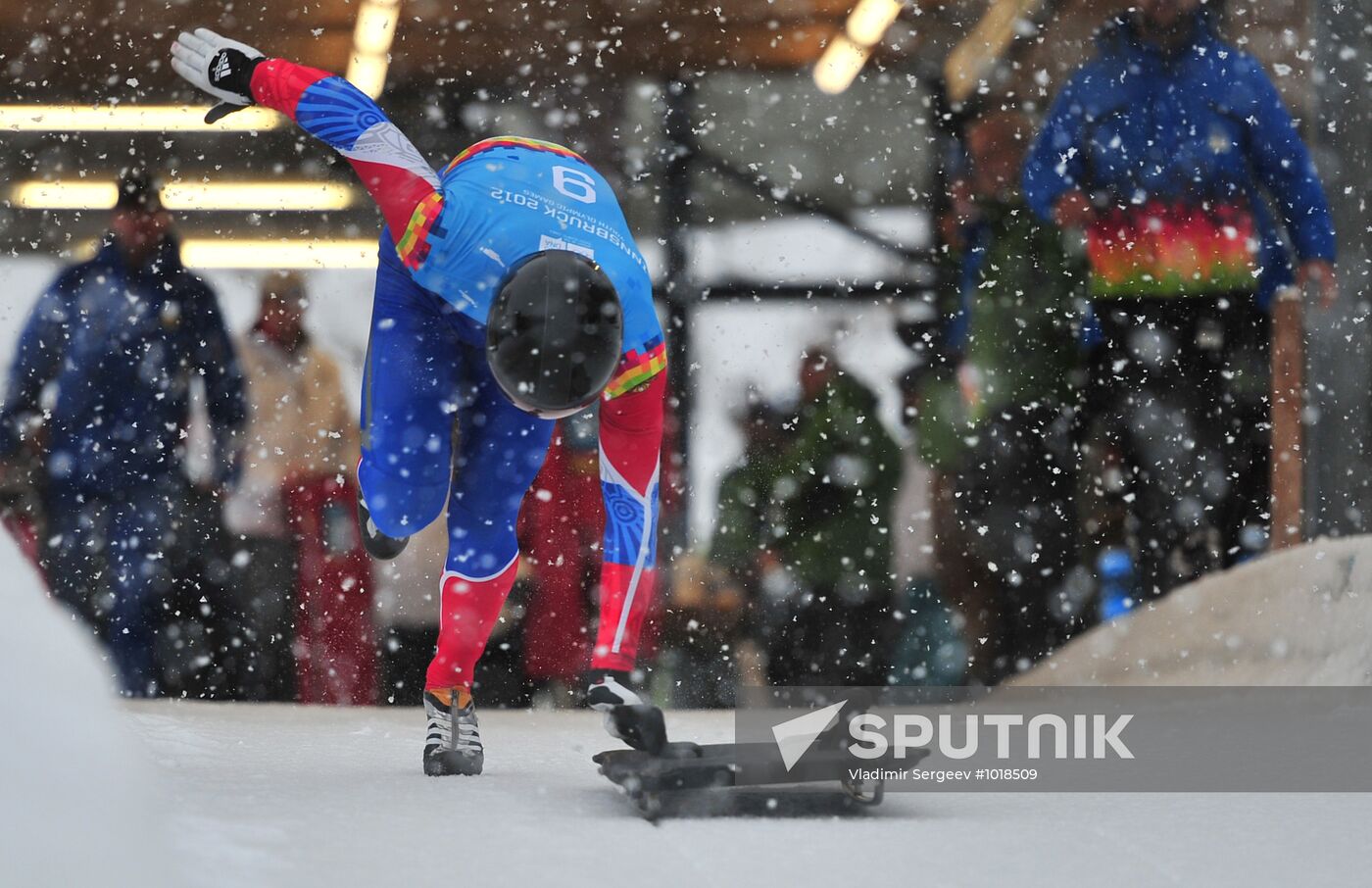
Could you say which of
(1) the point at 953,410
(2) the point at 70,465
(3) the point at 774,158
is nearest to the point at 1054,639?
(1) the point at 953,410

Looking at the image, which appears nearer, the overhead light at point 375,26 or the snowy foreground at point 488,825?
the snowy foreground at point 488,825

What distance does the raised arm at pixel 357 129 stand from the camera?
250cm

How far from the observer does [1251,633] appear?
4.32m

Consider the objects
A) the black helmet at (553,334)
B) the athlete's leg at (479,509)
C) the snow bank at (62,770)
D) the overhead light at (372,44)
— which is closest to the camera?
the snow bank at (62,770)

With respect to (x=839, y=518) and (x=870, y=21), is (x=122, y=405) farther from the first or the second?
(x=870, y=21)

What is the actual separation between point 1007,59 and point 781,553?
210 cm

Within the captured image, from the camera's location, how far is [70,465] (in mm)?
4547

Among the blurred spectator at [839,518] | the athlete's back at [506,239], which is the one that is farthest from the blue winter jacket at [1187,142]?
the athlete's back at [506,239]

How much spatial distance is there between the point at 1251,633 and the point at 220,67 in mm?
3556

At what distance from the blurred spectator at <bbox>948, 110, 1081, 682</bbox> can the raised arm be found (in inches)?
102

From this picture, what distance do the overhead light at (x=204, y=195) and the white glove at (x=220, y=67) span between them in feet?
8.52

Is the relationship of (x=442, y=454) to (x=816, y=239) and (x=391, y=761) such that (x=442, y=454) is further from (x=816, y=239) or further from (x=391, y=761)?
(x=816, y=239)

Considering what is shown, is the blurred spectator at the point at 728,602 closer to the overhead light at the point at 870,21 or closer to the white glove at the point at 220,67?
the overhead light at the point at 870,21

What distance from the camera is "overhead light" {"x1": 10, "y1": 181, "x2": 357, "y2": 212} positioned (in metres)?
5.19
